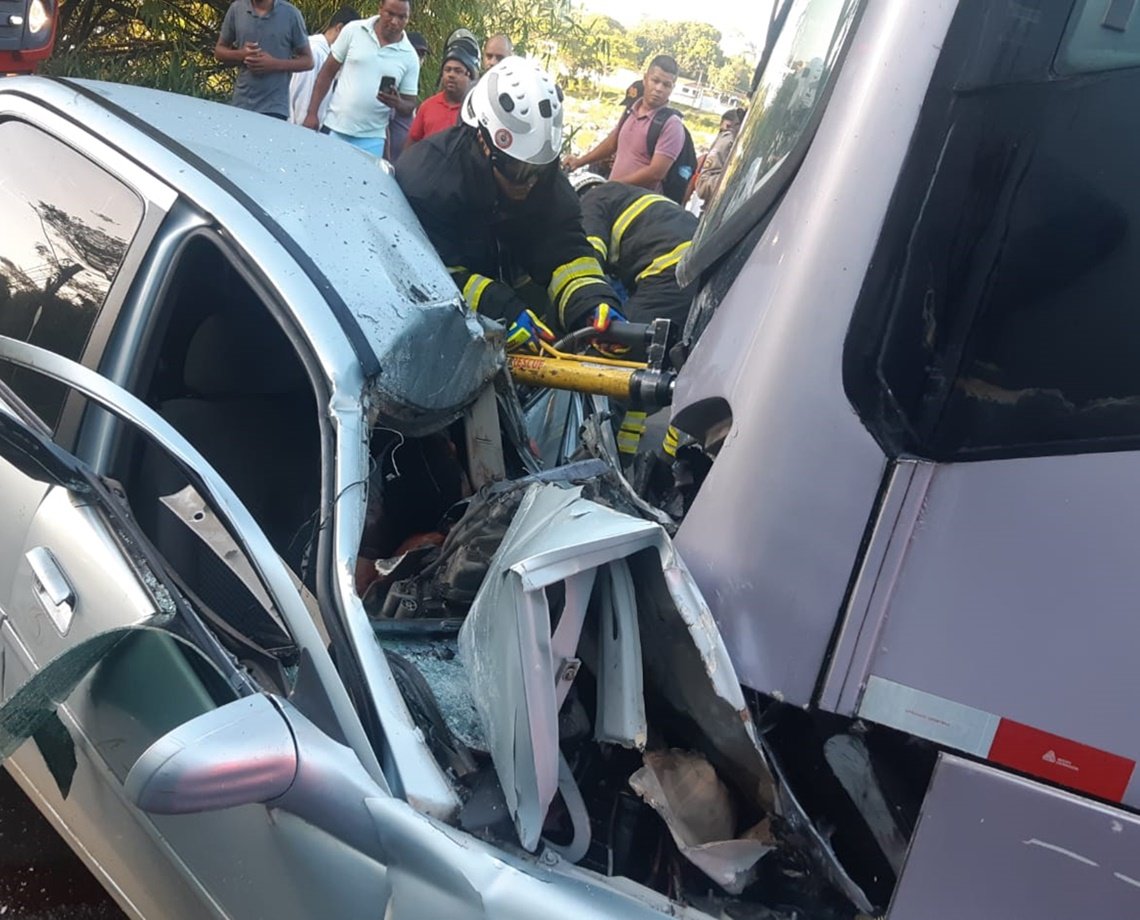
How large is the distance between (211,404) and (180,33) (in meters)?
8.13

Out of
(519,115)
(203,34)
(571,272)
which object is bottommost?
(571,272)

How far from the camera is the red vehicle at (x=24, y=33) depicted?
4.68m

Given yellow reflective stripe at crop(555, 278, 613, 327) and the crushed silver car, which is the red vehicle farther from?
yellow reflective stripe at crop(555, 278, 613, 327)

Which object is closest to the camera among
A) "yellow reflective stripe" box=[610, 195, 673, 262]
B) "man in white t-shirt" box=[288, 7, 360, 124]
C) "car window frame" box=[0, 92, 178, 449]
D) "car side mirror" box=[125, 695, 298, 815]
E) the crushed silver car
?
"car side mirror" box=[125, 695, 298, 815]

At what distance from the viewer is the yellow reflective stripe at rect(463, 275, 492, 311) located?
3.27 metres

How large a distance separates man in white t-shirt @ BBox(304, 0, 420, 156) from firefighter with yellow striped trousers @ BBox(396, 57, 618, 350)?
2.92m

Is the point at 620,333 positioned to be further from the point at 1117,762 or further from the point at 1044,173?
the point at 1117,762

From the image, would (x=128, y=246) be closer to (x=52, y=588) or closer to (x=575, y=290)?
(x=52, y=588)

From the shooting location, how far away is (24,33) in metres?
4.74

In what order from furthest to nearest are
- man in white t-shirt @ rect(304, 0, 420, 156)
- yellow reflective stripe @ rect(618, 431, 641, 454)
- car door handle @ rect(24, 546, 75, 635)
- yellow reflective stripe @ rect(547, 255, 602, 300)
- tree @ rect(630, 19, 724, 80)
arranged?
1. tree @ rect(630, 19, 724, 80)
2. man in white t-shirt @ rect(304, 0, 420, 156)
3. yellow reflective stripe @ rect(547, 255, 602, 300)
4. yellow reflective stripe @ rect(618, 431, 641, 454)
5. car door handle @ rect(24, 546, 75, 635)

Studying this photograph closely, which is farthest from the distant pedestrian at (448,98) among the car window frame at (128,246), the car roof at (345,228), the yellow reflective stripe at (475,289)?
the car window frame at (128,246)

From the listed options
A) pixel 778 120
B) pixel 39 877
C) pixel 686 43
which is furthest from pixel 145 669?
pixel 686 43

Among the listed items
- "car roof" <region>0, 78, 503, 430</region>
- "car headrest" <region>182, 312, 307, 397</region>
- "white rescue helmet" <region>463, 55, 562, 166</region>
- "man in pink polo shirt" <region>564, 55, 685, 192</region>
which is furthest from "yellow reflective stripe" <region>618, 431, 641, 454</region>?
"man in pink polo shirt" <region>564, 55, 685, 192</region>

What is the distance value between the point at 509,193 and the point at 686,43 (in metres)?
11.3
